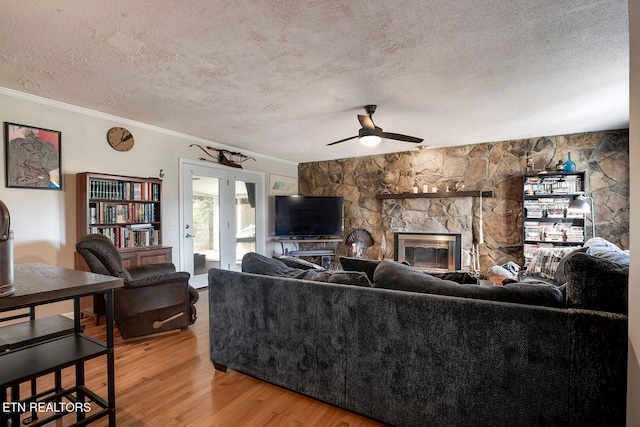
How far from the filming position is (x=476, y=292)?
1541 mm

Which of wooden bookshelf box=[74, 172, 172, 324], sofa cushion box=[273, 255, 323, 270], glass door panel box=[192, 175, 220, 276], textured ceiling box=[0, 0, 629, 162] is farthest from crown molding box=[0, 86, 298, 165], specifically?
sofa cushion box=[273, 255, 323, 270]

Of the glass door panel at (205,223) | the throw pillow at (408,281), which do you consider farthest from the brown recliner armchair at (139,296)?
the throw pillow at (408,281)

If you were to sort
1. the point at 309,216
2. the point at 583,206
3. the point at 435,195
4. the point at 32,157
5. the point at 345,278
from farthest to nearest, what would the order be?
the point at 309,216, the point at 435,195, the point at 583,206, the point at 32,157, the point at 345,278

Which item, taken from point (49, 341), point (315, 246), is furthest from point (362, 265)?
point (315, 246)

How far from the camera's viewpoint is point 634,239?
3.83ft

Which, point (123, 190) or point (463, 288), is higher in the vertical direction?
point (123, 190)

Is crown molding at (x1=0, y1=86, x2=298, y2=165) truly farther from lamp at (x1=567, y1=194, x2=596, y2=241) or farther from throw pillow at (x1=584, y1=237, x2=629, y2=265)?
lamp at (x1=567, y1=194, x2=596, y2=241)

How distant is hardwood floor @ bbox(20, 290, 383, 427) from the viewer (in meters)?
1.74

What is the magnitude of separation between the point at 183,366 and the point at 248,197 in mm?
3785

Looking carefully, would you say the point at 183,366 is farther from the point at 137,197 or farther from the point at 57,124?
the point at 57,124

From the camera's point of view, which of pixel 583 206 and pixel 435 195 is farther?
pixel 435 195

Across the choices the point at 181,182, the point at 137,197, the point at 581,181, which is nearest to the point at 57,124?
the point at 137,197

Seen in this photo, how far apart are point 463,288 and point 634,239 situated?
0.67 meters

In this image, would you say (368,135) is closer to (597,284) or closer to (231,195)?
(597,284)
